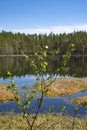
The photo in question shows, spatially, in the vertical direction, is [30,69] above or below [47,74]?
below

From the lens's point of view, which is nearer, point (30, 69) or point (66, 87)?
point (66, 87)

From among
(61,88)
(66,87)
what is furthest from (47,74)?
(61,88)

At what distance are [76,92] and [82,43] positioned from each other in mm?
139250

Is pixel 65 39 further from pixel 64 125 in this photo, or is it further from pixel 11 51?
pixel 64 125

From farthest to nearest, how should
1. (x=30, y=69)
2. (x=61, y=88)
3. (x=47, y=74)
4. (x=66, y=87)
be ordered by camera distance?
(x=30, y=69), (x=47, y=74), (x=66, y=87), (x=61, y=88)

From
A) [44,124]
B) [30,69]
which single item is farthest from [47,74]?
Result: [44,124]

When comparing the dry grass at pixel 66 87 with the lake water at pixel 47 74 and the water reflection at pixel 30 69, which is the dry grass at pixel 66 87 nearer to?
the lake water at pixel 47 74

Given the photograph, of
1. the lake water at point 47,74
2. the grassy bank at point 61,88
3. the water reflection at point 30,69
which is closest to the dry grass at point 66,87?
the grassy bank at point 61,88

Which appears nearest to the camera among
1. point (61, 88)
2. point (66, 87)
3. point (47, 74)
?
point (61, 88)

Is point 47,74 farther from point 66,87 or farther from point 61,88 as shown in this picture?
point 61,88

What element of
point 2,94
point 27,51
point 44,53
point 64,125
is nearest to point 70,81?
point 2,94

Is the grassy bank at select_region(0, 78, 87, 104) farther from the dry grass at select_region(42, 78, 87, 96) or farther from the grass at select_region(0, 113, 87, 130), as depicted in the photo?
the grass at select_region(0, 113, 87, 130)

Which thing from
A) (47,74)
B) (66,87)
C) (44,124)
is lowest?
(47,74)

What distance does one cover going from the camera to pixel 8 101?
35.0 meters
